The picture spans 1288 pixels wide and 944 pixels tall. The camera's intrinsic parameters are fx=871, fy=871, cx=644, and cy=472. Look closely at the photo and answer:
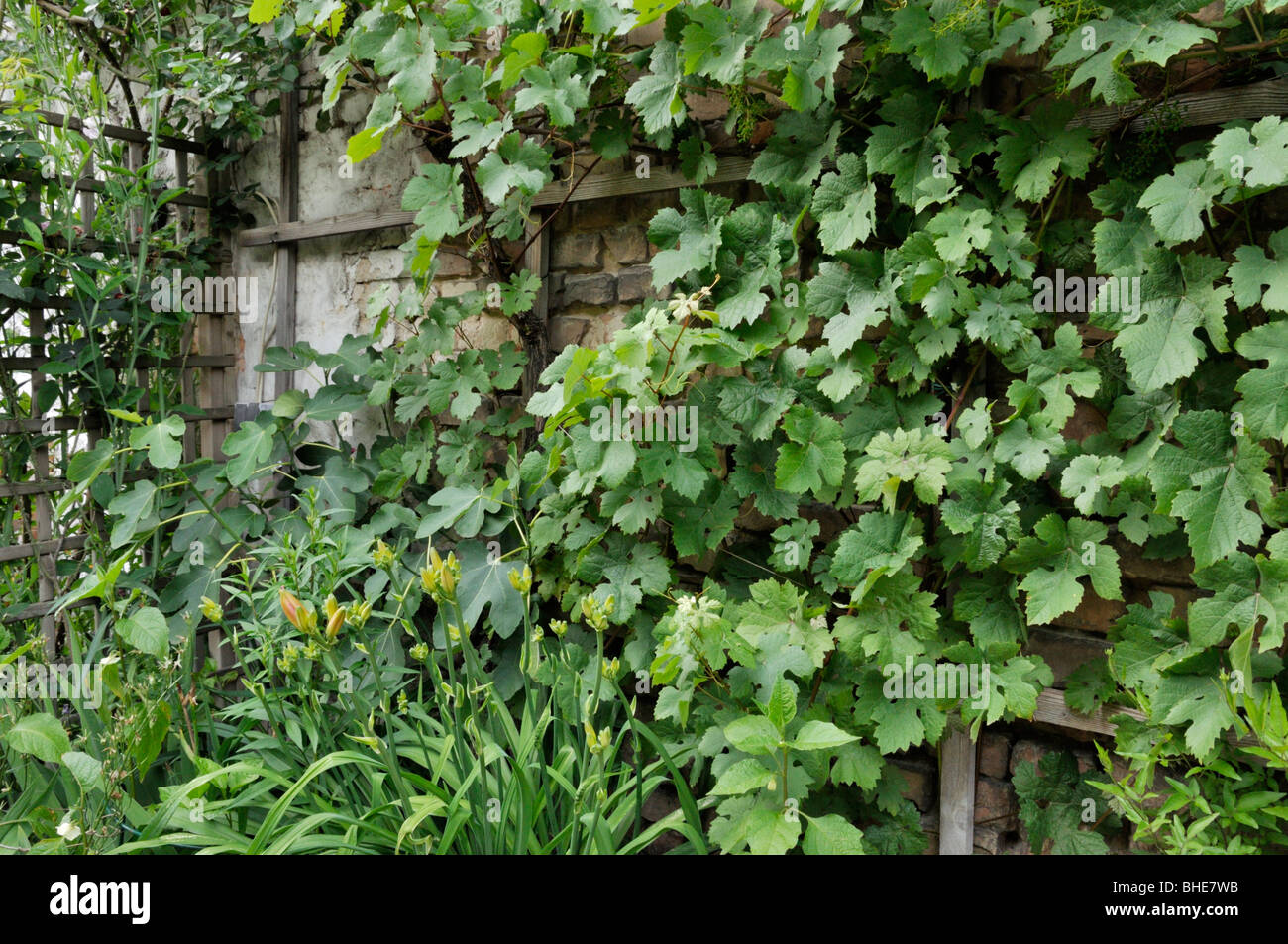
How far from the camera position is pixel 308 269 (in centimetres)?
281

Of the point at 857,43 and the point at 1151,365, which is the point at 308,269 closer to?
the point at 857,43

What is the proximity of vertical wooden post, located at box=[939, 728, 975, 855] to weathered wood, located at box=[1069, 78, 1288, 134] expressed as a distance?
114cm

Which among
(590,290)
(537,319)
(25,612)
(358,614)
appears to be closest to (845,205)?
(590,290)

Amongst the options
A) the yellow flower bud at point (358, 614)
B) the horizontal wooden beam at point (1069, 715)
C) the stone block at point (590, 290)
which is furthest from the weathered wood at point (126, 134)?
the horizontal wooden beam at point (1069, 715)

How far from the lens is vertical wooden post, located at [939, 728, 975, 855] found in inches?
66.4

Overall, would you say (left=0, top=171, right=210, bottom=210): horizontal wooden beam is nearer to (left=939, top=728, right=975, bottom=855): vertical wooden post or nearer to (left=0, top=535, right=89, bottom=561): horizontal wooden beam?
(left=0, top=535, right=89, bottom=561): horizontal wooden beam

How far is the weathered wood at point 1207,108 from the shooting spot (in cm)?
139

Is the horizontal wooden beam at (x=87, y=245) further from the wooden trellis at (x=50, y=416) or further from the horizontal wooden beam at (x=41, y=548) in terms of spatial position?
the horizontal wooden beam at (x=41, y=548)

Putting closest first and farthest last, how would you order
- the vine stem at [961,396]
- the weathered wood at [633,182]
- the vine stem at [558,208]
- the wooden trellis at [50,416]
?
the vine stem at [961,396] → the weathered wood at [633,182] → the vine stem at [558,208] → the wooden trellis at [50,416]

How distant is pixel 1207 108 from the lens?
144 centimetres

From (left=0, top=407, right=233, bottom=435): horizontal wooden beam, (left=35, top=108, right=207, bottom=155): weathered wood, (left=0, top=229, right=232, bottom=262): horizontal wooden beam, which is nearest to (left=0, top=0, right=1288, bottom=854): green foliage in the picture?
(left=0, top=407, right=233, bottom=435): horizontal wooden beam

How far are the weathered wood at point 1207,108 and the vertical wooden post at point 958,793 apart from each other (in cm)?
114

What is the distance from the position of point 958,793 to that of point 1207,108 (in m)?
1.29
